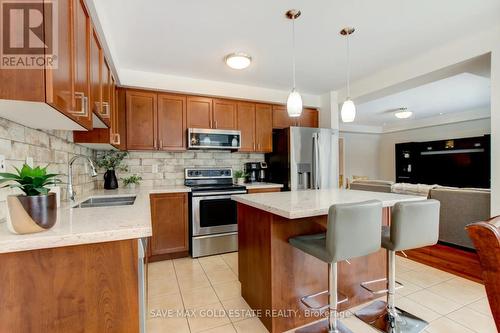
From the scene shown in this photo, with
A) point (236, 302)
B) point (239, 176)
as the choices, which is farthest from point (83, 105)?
point (239, 176)

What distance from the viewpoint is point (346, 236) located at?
135 cm

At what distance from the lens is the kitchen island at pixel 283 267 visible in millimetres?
1668

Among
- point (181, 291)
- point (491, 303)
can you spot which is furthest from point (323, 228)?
point (181, 291)

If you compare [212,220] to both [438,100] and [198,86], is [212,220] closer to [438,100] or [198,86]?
[198,86]

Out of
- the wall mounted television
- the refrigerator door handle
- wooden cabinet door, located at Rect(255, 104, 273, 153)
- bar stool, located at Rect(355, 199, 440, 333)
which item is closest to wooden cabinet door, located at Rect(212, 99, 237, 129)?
wooden cabinet door, located at Rect(255, 104, 273, 153)

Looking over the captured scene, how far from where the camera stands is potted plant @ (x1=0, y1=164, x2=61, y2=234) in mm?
927

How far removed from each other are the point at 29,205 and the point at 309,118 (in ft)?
13.0

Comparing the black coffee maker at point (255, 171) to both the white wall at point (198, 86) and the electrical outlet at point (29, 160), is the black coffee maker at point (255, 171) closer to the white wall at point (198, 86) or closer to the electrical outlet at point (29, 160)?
the white wall at point (198, 86)

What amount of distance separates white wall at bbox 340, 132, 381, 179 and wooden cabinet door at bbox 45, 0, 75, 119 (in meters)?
7.71

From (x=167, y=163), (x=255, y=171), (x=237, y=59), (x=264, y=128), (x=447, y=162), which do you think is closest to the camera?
(x=237, y=59)

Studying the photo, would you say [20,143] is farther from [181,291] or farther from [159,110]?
[159,110]

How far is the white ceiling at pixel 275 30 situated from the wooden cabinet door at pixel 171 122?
0.41 m

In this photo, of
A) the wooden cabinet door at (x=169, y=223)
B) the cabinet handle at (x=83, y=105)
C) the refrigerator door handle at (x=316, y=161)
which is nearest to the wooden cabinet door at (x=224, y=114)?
the wooden cabinet door at (x=169, y=223)

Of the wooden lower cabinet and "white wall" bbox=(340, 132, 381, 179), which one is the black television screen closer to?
"white wall" bbox=(340, 132, 381, 179)
